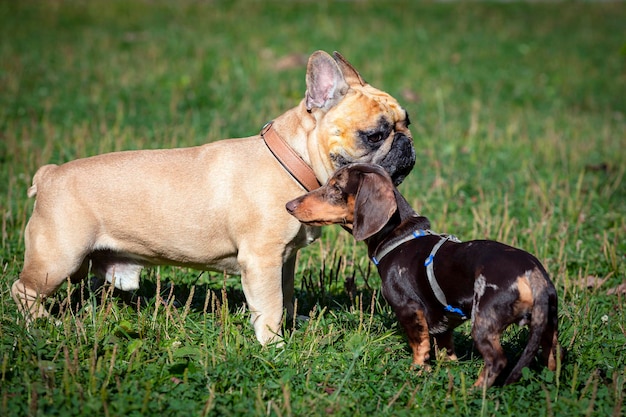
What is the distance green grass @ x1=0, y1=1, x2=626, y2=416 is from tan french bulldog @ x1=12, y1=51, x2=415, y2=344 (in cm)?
29

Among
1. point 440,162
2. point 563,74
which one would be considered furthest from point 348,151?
point 563,74

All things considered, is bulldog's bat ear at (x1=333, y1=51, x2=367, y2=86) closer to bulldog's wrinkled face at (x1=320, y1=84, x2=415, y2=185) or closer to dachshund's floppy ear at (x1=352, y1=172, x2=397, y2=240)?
bulldog's wrinkled face at (x1=320, y1=84, x2=415, y2=185)

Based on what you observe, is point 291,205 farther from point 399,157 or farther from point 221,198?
point 399,157

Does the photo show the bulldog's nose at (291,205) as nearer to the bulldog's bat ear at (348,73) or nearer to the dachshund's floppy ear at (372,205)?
the dachshund's floppy ear at (372,205)

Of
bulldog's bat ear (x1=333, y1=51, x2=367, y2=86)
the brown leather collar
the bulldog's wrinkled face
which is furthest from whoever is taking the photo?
bulldog's bat ear (x1=333, y1=51, x2=367, y2=86)

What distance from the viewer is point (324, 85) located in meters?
5.32

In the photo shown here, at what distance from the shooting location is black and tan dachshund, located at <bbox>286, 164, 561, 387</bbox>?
14.4ft

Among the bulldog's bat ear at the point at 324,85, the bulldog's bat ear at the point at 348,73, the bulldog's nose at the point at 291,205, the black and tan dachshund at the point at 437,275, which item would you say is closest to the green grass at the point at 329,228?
the black and tan dachshund at the point at 437,275

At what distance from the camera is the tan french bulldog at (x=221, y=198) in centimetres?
524

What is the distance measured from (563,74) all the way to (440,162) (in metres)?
7.94

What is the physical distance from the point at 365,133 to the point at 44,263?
8.23ft

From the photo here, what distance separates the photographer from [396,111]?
534 cm

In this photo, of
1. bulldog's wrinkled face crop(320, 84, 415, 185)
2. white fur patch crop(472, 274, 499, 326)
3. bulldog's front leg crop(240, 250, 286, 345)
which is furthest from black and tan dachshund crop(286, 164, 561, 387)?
bulldog's front leg crop(240, 250, 286, 345)

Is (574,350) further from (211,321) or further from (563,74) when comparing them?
(563,74)
